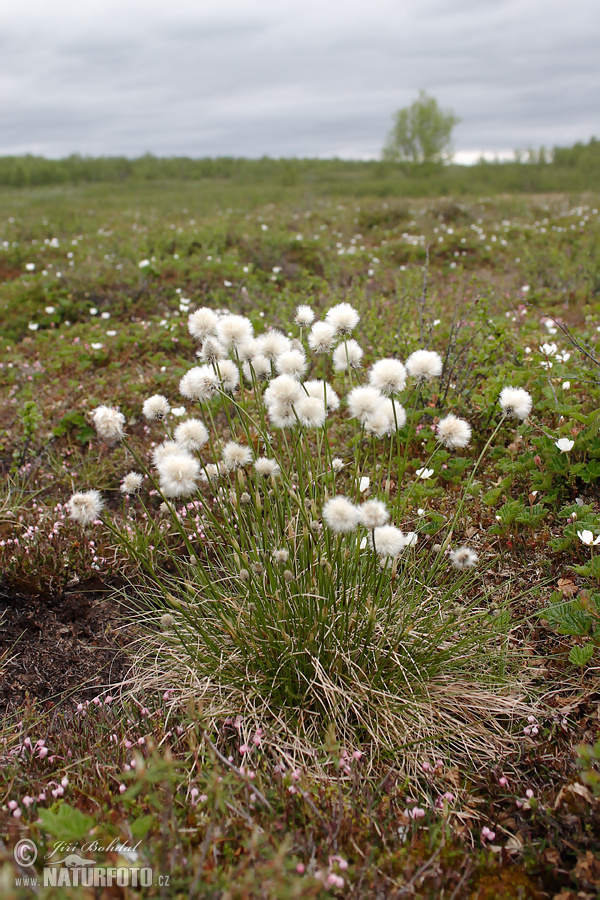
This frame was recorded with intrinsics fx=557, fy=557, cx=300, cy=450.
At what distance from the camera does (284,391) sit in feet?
6.61

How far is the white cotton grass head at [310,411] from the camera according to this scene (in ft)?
6.68

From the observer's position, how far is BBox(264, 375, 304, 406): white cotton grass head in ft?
6.62

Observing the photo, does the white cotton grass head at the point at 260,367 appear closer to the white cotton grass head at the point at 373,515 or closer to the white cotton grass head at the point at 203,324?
the white cotton grass head at the point at 203,324

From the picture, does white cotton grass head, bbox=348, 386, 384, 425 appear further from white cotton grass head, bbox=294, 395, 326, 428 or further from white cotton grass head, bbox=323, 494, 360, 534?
white cotton grass head, bbox=323, 494, 360, 534

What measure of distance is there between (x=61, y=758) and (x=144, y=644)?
702mm

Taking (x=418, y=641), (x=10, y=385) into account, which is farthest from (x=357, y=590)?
(x=10, y=385)

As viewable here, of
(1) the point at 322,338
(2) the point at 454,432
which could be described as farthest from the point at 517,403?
(1) the point at 322,338

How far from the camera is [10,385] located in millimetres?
5934

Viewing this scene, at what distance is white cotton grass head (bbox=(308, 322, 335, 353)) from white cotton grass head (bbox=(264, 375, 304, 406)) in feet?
0.95

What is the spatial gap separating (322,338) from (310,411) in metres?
0.38

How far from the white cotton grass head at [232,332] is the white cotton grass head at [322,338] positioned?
292mm

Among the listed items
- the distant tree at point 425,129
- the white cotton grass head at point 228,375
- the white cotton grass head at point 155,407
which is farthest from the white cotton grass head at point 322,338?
the distant tree at point 425,129

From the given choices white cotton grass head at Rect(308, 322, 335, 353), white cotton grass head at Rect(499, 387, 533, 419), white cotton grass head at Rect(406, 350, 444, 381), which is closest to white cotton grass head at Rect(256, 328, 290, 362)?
white cotton grass head at Rect(308, 322, 335, 353)

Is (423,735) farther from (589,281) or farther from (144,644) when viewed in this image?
(589,281)
